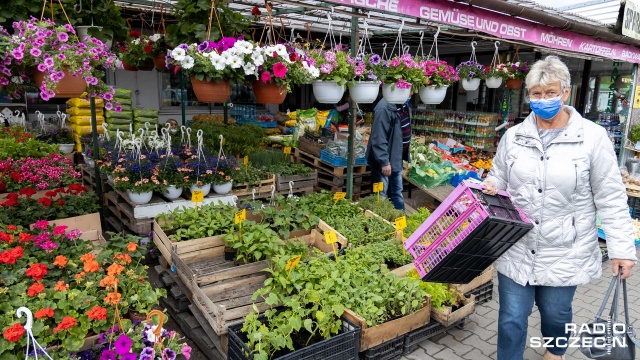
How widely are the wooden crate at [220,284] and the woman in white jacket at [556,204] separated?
1.61m

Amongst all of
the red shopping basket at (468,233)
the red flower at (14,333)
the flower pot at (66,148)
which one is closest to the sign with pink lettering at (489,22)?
the red shopping basket at (468,233)

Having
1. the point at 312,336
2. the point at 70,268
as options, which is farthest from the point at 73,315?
the point at 312,336

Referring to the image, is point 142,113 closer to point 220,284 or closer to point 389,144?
point 389,144

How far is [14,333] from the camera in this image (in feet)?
6.20

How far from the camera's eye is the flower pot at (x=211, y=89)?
3258mm

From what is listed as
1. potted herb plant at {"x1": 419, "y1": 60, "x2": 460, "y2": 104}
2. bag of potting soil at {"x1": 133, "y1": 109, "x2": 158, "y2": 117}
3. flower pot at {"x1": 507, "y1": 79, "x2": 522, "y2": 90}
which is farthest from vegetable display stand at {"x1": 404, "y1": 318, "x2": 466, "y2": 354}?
bag of potting soil at {"x1": 133, "y1": 109, "x2": 158, "y2": 117}

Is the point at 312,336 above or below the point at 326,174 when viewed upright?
below

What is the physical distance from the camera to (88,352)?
7.39 feet

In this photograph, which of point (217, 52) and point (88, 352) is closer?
point (88, 352)

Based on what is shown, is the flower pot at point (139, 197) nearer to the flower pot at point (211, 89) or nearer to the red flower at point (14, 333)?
the flower pot at point (211, 89)

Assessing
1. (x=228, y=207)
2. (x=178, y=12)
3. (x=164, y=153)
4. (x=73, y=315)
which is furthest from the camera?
(x=164, y=153)

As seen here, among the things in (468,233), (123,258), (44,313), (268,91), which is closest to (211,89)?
(268,91)

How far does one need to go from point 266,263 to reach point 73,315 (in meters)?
1.44

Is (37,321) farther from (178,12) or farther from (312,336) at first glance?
(178,12)
